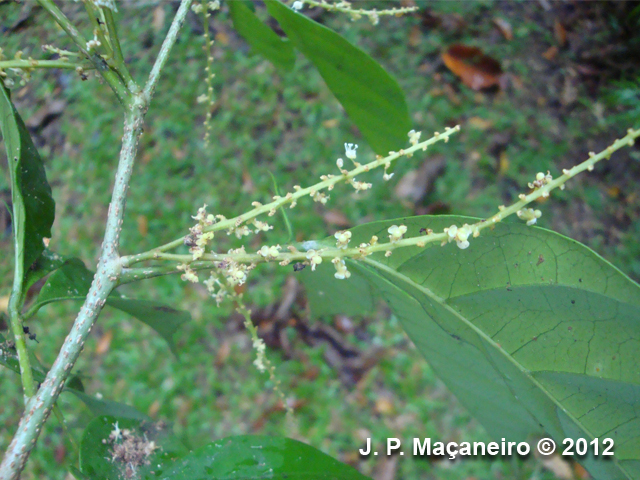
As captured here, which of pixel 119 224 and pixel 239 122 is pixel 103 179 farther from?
pixel 119 224

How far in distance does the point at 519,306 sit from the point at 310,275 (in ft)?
1.64

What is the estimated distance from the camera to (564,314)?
0.69m

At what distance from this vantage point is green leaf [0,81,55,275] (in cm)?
72

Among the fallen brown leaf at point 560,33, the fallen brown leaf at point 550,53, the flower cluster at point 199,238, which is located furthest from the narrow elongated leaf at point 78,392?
the fallen brown leaf at point 560,33

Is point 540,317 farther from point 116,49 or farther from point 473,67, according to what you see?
Answer: point 473,67

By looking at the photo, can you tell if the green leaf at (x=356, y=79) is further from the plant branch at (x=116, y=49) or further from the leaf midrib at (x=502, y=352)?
the leaf midrib at (x=502, y=352)

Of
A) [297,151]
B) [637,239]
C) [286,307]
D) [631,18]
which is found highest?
[631,18]

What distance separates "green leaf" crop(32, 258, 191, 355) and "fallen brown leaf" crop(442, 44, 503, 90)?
2.42m

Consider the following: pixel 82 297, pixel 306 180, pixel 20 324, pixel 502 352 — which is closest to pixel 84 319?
pixel 20 324

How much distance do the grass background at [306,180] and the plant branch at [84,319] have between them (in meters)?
1.72

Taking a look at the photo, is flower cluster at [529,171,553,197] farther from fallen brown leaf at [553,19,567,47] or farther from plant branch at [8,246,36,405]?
fallen brown leaf at [553,19,567,47]

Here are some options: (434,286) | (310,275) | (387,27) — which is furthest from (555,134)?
(434,286)

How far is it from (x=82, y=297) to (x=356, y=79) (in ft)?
2.25

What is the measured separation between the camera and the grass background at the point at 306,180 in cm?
226
